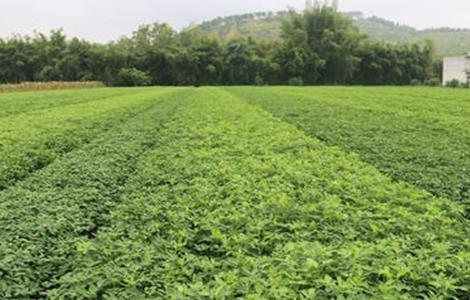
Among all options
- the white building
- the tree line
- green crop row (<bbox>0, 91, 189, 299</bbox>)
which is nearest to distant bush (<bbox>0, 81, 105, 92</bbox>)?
the tree line

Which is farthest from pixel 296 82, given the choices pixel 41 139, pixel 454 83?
pixel 41 139

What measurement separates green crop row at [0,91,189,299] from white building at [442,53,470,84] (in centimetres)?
6730

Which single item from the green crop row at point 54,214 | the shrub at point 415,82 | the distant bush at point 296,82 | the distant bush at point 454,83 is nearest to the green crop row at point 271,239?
the green crop row at point 54,214

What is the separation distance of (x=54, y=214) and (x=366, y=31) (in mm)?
160798

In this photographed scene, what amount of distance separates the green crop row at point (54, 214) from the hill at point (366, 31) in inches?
4560

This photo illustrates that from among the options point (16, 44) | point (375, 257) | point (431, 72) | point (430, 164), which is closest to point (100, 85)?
point (16, 44)

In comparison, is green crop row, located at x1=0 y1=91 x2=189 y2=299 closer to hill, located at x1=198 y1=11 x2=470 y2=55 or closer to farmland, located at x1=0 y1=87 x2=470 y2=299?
farmland, located at x1=0 y1=87 x2=470 y2=299

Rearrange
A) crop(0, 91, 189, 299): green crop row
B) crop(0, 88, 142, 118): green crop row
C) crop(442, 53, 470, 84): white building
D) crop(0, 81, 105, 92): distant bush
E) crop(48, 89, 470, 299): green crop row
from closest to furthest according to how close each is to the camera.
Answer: crop(48, 89, 470, 299): green crop row → crop(0, 91, 189, 299): green crop row → crop(0, 88, 142, 118): green crop row → crop(0, 81, 105, 92): distant bush → crop(442, 53, 470, 84): white building

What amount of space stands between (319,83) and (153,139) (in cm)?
5818

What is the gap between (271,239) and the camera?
4453mm

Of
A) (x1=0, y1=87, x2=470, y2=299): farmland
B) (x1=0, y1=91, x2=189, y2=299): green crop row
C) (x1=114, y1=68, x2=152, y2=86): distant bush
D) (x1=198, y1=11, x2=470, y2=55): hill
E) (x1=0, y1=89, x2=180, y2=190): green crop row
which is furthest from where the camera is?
(x1=198, y1=11, x2=470, y2=55): hill

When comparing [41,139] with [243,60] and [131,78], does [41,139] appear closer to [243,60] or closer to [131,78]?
[131,78]

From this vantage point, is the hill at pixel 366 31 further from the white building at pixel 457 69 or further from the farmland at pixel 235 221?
the farmland at pixel 235 221

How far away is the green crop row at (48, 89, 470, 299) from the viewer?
346cm
